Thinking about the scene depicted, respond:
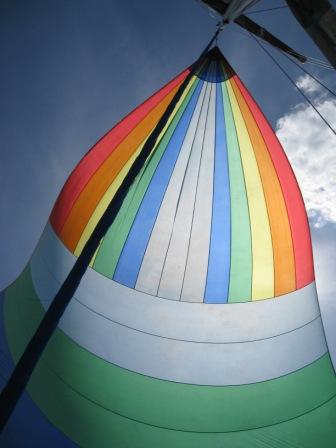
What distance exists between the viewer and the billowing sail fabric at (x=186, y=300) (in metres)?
3.93

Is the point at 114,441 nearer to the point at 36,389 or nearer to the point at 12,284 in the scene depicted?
the point at 36,389

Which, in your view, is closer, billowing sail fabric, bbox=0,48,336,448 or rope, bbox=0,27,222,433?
rope, bbox=0,27,222,433

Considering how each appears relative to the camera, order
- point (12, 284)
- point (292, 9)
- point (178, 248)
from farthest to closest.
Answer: point (12, 284), point (178, 248), point (292, 9)

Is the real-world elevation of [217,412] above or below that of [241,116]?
below

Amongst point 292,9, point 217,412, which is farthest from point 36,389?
point 292,9

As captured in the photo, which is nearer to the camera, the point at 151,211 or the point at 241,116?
the point at 151,211

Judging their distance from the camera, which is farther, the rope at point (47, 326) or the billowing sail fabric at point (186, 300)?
the billowing sail fabric at point (186, 300)

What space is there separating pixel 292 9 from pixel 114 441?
511cm

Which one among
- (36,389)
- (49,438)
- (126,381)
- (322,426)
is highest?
(322,426)

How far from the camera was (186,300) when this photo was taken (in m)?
4.79

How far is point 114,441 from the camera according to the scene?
12.4 feet

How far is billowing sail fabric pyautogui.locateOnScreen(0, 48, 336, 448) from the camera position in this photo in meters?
3.93

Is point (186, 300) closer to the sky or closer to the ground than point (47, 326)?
closer to the sky

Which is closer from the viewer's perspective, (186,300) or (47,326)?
(47,326)
